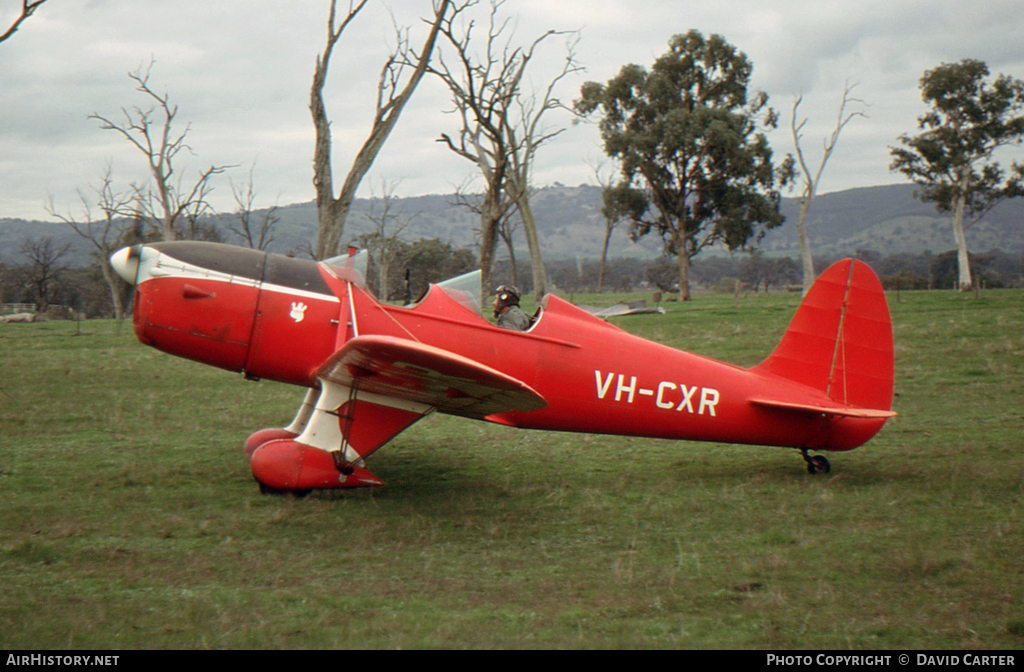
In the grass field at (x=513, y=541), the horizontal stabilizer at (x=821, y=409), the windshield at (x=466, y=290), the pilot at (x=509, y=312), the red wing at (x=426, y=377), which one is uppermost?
the windshield at (x=466, y=290)

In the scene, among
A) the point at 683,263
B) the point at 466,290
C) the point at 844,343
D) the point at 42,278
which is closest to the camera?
the point at 466,290

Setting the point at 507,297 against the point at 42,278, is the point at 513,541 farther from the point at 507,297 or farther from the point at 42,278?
the point at 42,278

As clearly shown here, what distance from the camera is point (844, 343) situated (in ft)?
24.8

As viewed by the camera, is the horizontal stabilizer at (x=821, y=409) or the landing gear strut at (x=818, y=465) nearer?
the horizontal stabilizer at (x=821, y=409)

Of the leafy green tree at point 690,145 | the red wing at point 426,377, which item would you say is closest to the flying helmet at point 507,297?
the red wing at point 426,377

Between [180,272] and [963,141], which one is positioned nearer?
[180,272]

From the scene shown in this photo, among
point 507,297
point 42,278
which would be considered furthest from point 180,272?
point 42,278

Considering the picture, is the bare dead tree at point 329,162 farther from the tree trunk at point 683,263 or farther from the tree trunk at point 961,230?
the tree trunk at point 961,230

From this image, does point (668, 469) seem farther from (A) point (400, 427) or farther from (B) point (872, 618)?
(B) point (872, 618)

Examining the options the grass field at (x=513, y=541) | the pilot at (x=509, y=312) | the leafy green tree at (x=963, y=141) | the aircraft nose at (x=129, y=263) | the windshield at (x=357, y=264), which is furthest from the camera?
the leafy green tree at (x=963, y=141)

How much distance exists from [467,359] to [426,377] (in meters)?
0.37

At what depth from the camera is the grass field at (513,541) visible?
3.92 m

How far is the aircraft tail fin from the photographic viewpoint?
746cm

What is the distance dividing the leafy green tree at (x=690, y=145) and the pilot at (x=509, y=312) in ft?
108
